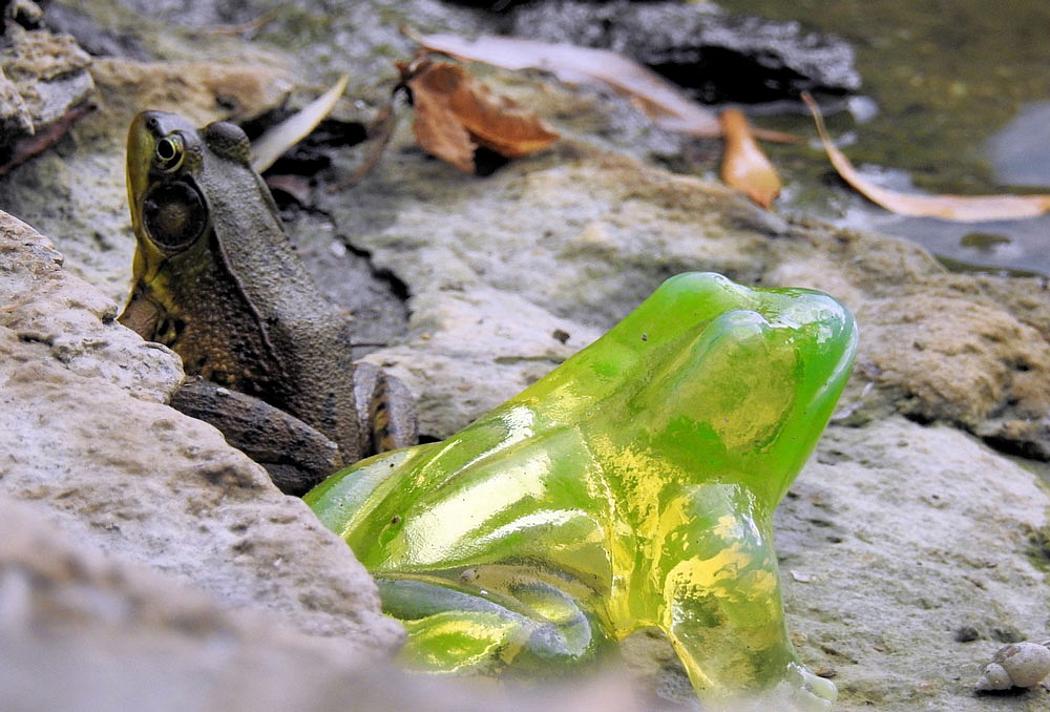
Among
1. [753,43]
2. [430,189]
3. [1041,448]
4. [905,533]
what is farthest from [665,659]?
[753,43]

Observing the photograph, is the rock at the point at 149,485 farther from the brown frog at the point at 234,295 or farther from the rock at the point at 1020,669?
the rock at the point at 1020,669

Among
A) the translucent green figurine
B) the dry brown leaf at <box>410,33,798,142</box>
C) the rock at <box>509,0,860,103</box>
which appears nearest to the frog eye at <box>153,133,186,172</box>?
the translucent green figurine

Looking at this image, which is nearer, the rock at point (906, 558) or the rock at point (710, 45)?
the rock at point (906, 558)

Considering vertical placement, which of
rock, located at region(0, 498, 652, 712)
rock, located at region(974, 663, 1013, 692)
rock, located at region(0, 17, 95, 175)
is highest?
rock, located at region(0, 498, 652, 712)

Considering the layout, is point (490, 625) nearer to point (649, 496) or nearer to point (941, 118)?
point (649, 496)

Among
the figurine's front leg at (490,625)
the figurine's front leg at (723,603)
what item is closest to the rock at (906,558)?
the figurine's front leg at (723,603)

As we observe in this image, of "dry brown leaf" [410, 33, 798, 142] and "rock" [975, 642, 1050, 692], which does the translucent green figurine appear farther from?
"dry brown leaf" [410, 33, 798, 142]
